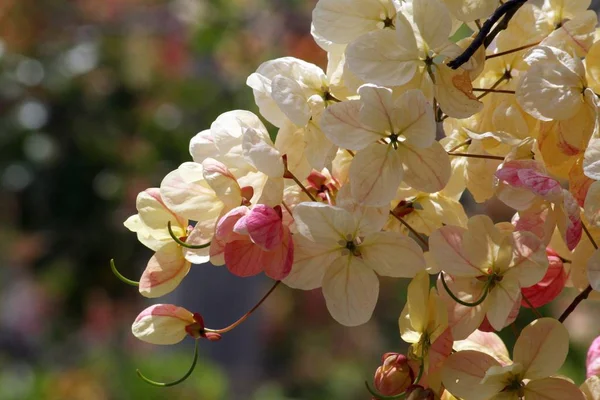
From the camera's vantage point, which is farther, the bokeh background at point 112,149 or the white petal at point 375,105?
the bokeh background at point 112,149

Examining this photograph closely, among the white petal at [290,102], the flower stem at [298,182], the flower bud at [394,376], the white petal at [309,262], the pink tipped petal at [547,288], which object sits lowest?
the flower bud at [394,376]

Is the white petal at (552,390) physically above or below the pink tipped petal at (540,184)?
below

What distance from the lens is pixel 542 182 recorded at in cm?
42

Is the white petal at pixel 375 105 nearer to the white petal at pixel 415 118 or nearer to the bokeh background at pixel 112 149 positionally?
the white petal at pixel 415 118

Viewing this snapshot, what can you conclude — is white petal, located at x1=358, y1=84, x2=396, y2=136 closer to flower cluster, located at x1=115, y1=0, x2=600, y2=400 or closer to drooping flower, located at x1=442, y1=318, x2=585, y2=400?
flower cluster, located at x1=115, y1=0, x2=600, y2=400

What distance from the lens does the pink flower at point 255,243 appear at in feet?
1.36

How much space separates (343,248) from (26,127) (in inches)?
81.3

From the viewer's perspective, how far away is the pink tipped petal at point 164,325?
18.4 inches

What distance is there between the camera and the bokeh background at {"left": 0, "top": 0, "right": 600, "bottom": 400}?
2291 millimetres

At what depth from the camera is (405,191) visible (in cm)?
48

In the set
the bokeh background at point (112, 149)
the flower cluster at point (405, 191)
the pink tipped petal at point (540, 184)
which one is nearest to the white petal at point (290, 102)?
the flower cluster at point (405, 191)

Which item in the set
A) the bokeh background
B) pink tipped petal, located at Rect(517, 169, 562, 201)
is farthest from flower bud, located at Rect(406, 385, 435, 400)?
the bokeh background

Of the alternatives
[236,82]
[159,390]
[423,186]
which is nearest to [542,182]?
[423,186]

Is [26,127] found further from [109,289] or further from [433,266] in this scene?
[433,266]
